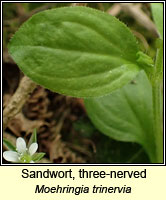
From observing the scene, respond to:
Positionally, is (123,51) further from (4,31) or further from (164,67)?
(4,31)

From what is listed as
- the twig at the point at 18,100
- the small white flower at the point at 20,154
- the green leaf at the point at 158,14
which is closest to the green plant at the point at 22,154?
the small white flower at the point at 20,154

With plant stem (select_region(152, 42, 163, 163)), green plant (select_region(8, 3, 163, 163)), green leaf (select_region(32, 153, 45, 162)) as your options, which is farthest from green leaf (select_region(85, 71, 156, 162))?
green leaf (select_region(32, 153, 45, 162))

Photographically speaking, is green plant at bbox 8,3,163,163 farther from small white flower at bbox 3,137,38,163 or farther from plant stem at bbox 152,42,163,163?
small white flower at bbox 3,137,38,163

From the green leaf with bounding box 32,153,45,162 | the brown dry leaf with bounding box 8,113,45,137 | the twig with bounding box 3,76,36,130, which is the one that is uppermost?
the twig with bounding box 3,76,36,130

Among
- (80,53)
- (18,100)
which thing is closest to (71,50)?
(80,53)

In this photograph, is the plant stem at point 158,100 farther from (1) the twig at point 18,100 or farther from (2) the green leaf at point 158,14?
(1) the twig at point 18,100
